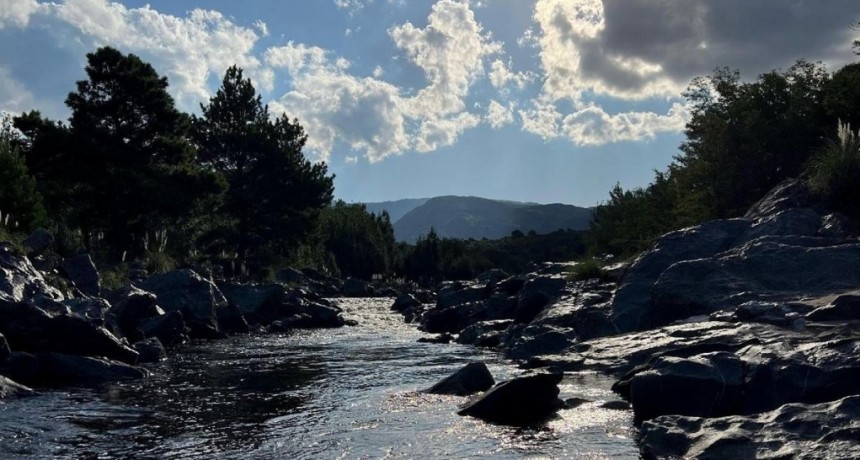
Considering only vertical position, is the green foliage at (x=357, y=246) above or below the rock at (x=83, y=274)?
above

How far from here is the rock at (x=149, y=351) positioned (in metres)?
22.4

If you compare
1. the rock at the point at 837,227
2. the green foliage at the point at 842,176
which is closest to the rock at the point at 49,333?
the rock at the point at 837,227

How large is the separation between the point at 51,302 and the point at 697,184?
31.2m

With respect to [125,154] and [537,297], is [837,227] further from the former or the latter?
[125,154]

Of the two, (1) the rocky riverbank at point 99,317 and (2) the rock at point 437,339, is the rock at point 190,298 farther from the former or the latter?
(2) the rock at point 437,339

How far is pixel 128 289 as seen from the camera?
27.7 meters

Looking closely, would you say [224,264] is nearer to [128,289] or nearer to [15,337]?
[128,289]

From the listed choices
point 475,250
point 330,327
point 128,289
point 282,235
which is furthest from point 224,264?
point 475,250

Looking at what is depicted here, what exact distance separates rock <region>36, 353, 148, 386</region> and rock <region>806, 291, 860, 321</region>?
53.8ft

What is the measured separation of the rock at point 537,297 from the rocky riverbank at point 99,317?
1242 centimetres

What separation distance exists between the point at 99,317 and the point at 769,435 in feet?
57.9

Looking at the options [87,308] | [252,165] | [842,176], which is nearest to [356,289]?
[252,165]

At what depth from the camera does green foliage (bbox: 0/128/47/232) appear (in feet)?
111

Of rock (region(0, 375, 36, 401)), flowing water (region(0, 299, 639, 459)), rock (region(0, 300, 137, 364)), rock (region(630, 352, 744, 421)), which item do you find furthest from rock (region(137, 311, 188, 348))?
rock (region(630, 352, 744, 421))
